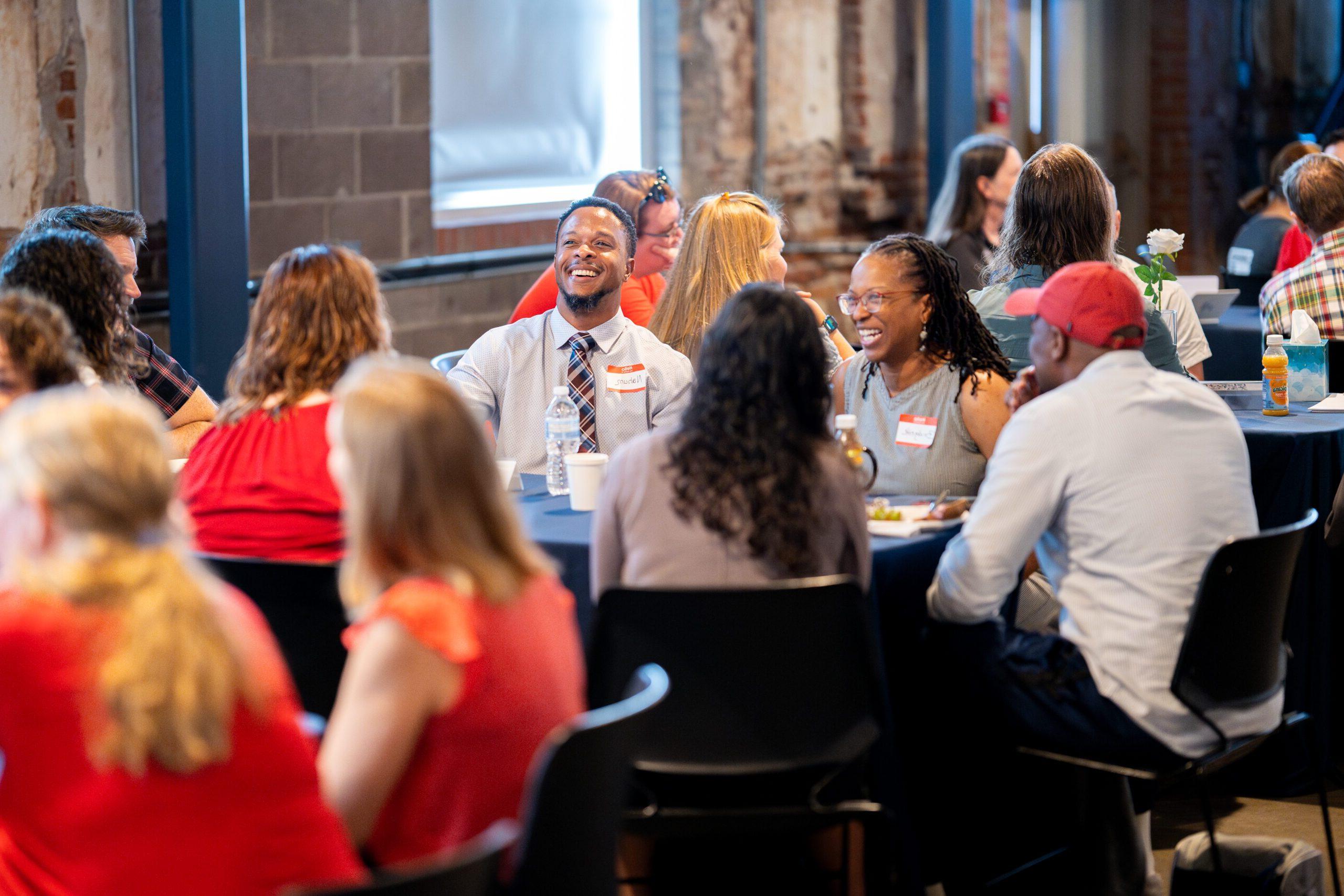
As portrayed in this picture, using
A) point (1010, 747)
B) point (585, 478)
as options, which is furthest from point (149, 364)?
point (1010, 747)

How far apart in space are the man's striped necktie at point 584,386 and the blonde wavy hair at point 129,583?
6.37ft

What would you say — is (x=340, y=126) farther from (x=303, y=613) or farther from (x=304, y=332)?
(x=303, y=613)

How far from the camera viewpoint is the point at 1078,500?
7.98 ft

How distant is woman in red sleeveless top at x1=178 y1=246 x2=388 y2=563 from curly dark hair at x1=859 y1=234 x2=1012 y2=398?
1107mm

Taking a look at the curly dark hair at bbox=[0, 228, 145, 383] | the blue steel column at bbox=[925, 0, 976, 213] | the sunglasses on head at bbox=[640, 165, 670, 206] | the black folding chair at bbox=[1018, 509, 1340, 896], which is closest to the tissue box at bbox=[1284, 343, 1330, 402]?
the black folding chair at bbox=[1018, 509, 1340, 896]

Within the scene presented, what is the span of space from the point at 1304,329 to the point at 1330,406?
0.32 metres

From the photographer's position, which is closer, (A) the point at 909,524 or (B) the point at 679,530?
(B) the point at 679,530

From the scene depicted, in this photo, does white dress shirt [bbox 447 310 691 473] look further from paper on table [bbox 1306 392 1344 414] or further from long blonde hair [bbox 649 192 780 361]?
paper on table [bbox 1306 392 1344 414]

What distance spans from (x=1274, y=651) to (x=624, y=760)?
1.33 metres

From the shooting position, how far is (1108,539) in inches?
95.2

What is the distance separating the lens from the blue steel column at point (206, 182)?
4195 mm

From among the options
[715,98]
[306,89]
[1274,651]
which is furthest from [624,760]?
[715,98]

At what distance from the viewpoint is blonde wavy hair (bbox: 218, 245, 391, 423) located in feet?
8.47

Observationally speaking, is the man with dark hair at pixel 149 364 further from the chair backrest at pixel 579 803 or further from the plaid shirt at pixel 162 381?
the chair backrest at pixel 579 803
